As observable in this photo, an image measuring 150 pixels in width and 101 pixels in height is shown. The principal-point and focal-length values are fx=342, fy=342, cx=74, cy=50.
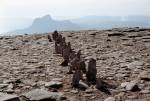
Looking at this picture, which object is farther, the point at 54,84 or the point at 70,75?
the point at 70,75

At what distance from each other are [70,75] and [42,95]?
13.6 ft

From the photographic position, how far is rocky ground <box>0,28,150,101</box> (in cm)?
1401

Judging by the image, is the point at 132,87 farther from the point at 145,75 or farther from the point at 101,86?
the point at 145,75

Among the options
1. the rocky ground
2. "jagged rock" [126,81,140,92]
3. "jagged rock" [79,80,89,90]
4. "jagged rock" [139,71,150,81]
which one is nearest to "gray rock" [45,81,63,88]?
the rocky ground

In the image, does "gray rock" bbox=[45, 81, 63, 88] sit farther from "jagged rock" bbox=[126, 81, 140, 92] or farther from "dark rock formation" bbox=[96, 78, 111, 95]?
"jagged rock" bbox=[126, 81, 140, 92]

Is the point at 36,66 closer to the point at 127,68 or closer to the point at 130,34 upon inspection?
the point at 127,68

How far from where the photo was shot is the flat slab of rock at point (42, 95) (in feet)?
44.3

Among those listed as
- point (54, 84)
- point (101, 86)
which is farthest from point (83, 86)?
point (54, 84)

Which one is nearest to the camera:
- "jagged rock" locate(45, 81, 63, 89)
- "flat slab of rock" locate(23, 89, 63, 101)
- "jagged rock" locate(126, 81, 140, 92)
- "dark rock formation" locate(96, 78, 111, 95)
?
"flat slab of rock" locate(23, 89, 63, 101)

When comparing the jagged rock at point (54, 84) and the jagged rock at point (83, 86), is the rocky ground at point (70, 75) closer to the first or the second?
the jagged rock at point (54, 84)

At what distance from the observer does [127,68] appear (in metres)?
19.1

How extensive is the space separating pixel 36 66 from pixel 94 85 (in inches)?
237

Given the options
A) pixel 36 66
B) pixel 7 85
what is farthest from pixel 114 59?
pixel 7 85

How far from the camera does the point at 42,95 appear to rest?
1373cm
